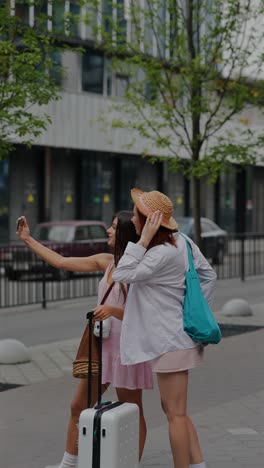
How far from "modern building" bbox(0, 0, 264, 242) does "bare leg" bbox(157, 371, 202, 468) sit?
98.5 ft

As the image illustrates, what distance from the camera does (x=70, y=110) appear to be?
1526 inches

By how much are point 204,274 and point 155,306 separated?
16.9 inches

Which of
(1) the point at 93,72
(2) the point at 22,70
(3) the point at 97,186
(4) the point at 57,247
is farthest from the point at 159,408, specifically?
(3) the point at 97,186

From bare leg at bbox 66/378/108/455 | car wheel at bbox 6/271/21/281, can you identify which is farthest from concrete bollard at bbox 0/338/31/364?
car wheel at bbox 6/271/21/281

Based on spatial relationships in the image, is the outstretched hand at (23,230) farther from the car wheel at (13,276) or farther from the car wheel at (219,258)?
the car wheel at (219,258)

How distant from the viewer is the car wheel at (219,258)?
79.2 feet

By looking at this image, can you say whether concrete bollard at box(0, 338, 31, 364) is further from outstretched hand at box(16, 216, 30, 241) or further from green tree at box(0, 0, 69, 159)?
outstretched hand at box(16, 216, 30, 241)

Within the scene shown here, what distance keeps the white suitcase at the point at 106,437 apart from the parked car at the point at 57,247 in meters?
12.6

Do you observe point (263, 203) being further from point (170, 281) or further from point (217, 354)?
point (170, 281)

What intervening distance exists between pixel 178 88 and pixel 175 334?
9.62 meters

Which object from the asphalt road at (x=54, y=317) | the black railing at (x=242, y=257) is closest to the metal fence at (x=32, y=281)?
the asphalt road at (x=54, y=317)

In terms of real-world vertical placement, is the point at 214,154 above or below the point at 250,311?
above

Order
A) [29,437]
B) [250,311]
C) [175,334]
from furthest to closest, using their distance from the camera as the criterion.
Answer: [250,311], [29,437], [175,334]

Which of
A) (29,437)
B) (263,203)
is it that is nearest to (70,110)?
(263,203)
